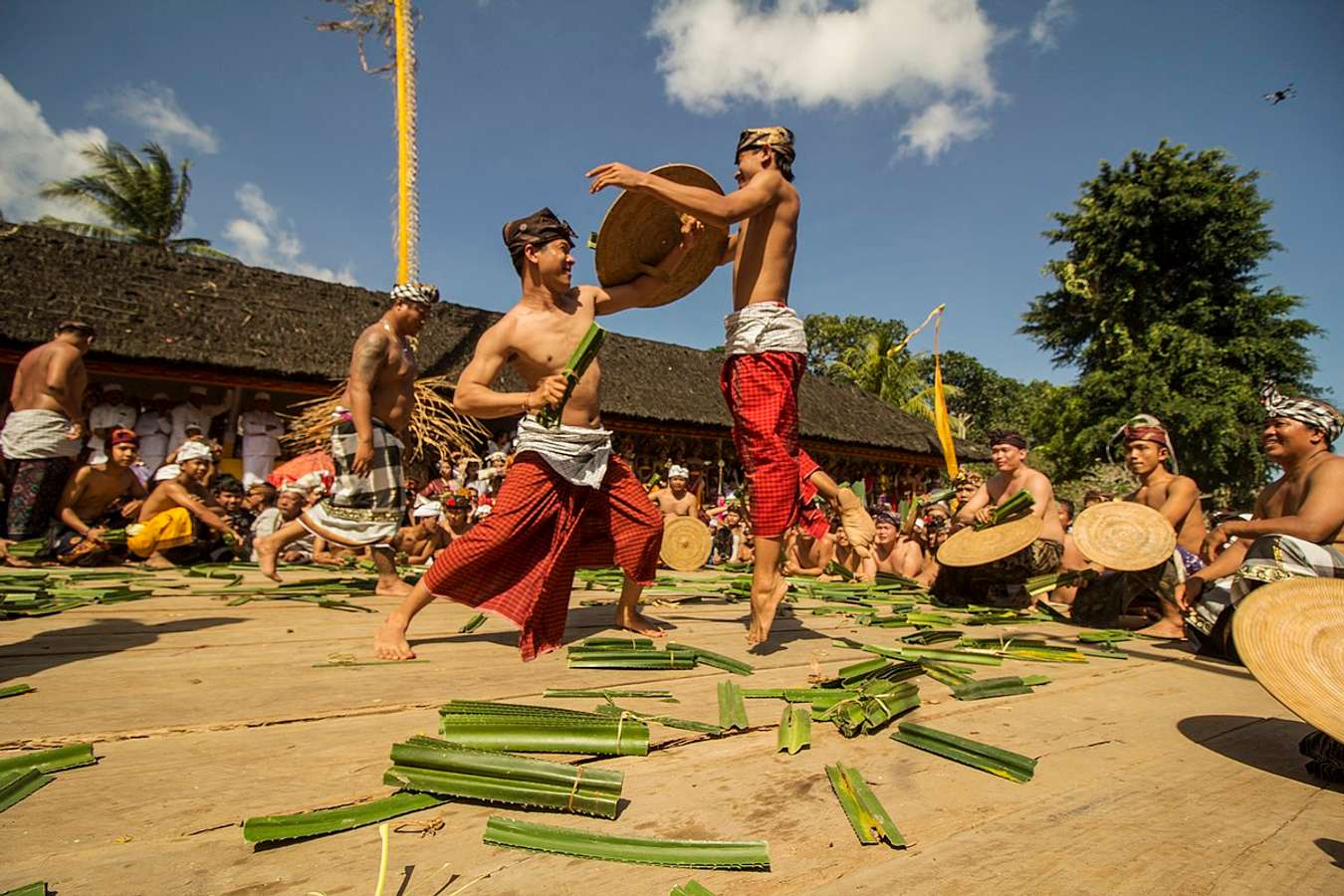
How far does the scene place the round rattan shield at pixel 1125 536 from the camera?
3.76 meters

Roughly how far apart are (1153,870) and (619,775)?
903 millimetres

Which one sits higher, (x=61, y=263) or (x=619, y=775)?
(x=61, y=263)

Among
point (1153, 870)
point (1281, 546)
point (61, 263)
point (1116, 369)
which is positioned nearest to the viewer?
point (1153, 870)

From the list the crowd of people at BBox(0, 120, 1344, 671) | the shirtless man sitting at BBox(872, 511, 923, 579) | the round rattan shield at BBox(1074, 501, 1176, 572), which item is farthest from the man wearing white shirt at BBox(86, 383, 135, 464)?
the round rattan shield at BBox(1074, 501, 1176, 572)

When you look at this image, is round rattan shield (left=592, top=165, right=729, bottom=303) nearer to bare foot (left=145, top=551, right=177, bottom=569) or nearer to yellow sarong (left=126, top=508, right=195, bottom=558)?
bare foot (left=145, top=551, right=177, bottom=569)

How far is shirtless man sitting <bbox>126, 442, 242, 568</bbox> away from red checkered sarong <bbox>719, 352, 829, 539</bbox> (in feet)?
20.8

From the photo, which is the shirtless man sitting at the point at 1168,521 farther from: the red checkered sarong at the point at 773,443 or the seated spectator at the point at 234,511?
the seated spectator at the point at 234,511

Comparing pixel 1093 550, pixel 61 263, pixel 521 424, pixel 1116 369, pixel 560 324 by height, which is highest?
pixel 1116 369

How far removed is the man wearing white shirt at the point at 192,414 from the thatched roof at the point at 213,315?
0.79m

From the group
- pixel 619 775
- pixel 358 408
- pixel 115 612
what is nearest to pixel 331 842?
pixel 619 775

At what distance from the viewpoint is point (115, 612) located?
346 centimetres

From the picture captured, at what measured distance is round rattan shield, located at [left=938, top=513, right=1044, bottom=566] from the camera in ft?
13.7

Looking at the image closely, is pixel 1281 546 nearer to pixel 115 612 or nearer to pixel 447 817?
pixel 447 817

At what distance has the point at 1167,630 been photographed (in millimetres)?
3943
